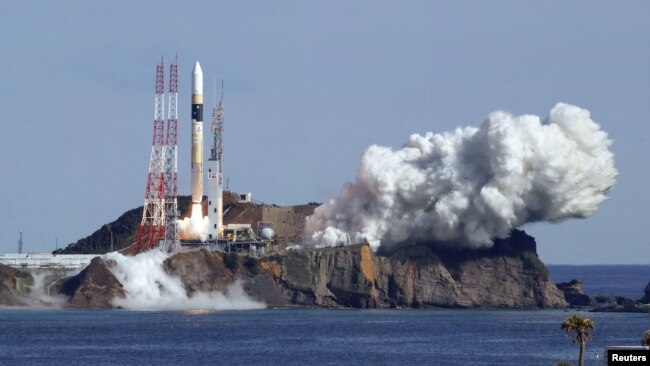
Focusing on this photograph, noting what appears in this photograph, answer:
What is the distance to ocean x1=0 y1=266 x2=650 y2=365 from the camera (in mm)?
137500

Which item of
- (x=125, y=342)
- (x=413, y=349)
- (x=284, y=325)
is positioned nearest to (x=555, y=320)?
(x=284, y=325)

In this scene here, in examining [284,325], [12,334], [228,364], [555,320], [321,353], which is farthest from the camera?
[555,320]

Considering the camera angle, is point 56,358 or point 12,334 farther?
point 12,334

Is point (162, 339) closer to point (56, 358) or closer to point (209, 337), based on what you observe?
point (209, 337)

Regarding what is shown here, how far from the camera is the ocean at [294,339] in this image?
451 feet

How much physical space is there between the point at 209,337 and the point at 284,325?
19.6m

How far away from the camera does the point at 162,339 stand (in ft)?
517

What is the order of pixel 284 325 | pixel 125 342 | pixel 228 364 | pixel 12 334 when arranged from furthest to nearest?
pixel 284 325 < pixel 12 334 < pixel 125 342 < pixel 228 364

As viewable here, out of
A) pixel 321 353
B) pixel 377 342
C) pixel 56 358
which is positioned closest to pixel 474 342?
pixel 377 342

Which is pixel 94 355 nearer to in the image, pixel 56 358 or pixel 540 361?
pixel 56 358

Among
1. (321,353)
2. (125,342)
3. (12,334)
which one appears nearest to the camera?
(321,353)

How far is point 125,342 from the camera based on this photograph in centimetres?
15350

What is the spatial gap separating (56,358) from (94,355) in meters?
3.70

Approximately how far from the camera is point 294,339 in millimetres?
158125
